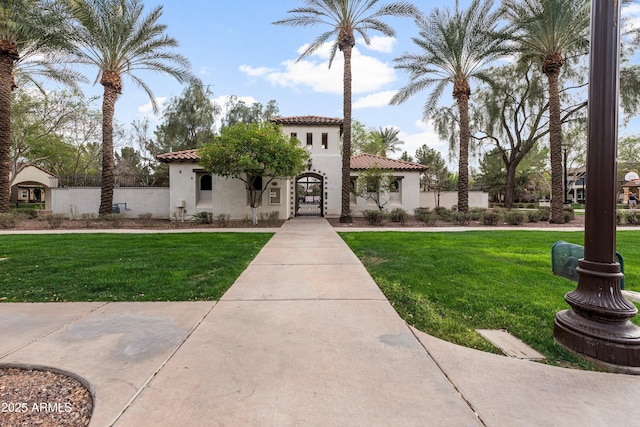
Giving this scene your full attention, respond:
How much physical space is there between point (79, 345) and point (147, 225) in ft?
47.8

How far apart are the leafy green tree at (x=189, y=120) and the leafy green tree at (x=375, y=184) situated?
1969 centimetres

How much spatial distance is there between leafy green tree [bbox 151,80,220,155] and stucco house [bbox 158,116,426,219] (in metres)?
14.8

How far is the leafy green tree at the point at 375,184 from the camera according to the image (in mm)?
20094

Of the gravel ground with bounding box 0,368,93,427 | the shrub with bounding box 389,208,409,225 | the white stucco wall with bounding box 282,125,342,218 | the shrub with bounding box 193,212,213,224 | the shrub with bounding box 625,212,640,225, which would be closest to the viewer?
the gravel ground with bounding box 0,368,93,427

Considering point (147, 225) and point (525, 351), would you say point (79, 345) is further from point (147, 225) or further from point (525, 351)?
point (147, 225)

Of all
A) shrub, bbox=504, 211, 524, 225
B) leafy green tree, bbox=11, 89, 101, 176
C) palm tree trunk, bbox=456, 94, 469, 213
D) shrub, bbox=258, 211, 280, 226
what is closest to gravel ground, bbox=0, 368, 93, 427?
shrub, bbox=258, 211, 280, 226

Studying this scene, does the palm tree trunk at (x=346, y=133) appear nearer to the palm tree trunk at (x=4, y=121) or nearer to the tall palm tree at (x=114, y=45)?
the tall palm tree at (x=114, y=45)

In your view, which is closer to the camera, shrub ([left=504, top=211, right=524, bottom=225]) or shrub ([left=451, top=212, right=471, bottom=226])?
shrub ([left=451, top=212, right=471, bottom=226])

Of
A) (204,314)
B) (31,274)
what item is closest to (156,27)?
(31,274)

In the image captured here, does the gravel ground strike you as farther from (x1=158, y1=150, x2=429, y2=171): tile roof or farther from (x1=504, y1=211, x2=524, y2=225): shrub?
(x1=504, y1=211, x2=524, y2=225): shrub

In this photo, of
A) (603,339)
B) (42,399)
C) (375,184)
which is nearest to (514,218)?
(375,184)

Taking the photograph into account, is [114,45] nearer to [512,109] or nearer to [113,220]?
[113,220]

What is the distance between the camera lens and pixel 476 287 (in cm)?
541

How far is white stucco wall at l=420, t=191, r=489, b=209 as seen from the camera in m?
27.9
